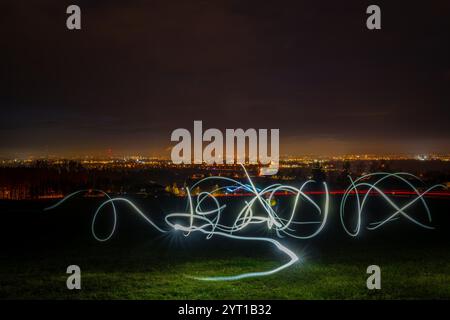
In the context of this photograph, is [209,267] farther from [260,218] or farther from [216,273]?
[260,218]

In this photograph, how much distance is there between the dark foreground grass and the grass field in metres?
0.02

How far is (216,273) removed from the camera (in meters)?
9.75

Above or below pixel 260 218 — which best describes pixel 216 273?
below

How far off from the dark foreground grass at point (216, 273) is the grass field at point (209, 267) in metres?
0.02

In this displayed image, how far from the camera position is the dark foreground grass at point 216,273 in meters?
8.19

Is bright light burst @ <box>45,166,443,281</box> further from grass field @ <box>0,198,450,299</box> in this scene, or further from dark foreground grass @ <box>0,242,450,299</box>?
dark foreground grass @ <box>0,242,450,299</box>

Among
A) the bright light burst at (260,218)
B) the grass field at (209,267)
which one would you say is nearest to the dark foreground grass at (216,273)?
the grass field at (209,267)

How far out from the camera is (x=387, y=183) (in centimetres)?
5078

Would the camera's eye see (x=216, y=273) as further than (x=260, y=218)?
No

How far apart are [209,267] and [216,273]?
0.64 m

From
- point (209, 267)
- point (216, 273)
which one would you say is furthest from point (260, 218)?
point (216, 273)
